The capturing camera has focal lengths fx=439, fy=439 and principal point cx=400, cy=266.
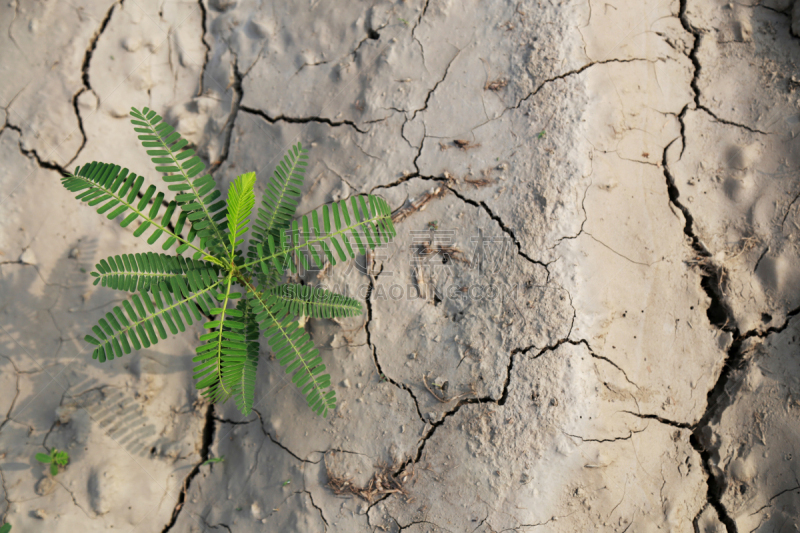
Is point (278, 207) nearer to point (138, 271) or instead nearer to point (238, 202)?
point (238, 202)

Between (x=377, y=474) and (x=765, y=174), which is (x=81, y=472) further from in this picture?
(x=765, y=174)

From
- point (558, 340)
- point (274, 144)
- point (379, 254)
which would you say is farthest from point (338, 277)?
point (558, 340)

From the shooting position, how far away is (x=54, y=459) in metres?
2.67

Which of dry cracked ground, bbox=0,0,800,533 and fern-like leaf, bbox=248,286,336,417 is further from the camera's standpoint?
dry cracked ground, bbox=0,0,800,533

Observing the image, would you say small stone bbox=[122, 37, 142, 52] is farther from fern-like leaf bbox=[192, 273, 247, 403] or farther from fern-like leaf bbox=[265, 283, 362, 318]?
fern-like leaf bbox=[265, 283, 362, 318]

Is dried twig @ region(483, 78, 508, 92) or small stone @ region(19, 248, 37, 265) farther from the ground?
dried twig @ region(483, 78, 508, 92)

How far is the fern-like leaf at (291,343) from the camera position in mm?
2262

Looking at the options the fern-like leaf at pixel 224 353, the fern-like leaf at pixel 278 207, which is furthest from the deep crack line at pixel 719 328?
the fern-like leaf at pixel 224 353

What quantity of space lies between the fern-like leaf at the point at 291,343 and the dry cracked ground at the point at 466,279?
1.00 ft

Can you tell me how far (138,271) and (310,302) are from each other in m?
0.85

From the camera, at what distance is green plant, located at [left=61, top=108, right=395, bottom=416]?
2.16 m

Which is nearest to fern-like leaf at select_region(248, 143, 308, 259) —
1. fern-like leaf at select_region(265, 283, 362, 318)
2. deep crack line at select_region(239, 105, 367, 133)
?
fern-like leaf at select_region(265, 283, 362, 318)

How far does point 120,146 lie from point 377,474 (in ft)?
9.01

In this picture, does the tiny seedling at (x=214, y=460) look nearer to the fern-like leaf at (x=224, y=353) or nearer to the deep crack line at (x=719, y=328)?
the fern-like leaf at (x=224, y=353)
